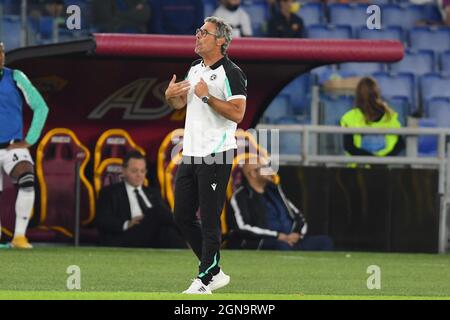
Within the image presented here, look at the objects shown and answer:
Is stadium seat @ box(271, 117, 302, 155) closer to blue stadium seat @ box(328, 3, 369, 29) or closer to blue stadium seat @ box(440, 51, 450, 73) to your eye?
blue stadium seat @ box(328, 3, 369, 29)

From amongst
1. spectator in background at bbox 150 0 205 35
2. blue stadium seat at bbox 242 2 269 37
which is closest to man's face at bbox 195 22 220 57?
spectator in background at bbox 150 0 205 35

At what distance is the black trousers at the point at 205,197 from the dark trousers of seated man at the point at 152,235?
556cm

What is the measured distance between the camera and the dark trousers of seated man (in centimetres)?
1756

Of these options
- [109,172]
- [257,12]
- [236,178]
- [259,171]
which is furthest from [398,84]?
[109,172]

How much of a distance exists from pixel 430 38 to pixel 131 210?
8236mm

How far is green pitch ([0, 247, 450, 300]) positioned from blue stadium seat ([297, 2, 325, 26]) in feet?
21.8

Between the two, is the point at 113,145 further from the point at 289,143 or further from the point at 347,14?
the point at 347,14

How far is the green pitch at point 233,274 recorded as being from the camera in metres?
12.0

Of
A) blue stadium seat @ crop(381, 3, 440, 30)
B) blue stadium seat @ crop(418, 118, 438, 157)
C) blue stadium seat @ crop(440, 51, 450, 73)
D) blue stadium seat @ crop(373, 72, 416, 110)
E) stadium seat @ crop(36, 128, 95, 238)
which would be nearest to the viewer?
stadium seat @ crop(36, 128, 95, 238)

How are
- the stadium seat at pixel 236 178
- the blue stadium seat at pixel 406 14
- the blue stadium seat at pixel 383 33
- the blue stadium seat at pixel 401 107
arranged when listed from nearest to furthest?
1. the stadium seat at pixel 236 178
2. the blue stadium seat at pixel 401 107
3. the blue stadium seat at pixel 383 33
4. the blue stadium seat at pixel 406 14

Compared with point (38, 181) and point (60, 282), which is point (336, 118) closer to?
point (38, 181)

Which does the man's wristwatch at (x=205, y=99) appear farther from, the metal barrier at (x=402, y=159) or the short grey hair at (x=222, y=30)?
the metal barrier at (x=402, y=159)

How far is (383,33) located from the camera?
23.9 m

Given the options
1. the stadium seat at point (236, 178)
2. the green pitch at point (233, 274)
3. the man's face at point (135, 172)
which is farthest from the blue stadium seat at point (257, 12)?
the green pitch at point (233, 274)
